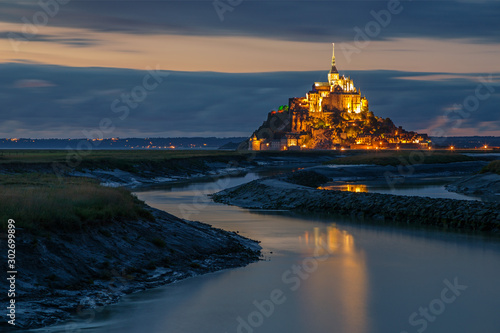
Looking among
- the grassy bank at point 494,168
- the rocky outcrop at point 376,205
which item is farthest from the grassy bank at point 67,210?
the grassy bank at point 494,168

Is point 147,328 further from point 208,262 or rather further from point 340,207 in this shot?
point 340,207

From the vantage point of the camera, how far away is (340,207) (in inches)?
1671

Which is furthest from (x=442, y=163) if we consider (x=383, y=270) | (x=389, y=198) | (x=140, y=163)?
(x=383, y=270)

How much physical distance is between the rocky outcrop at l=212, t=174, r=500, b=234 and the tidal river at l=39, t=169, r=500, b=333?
3708 millimetres

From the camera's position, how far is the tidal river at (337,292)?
16.7 meters

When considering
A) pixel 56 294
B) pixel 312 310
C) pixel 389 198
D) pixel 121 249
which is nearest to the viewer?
pixel 56 294

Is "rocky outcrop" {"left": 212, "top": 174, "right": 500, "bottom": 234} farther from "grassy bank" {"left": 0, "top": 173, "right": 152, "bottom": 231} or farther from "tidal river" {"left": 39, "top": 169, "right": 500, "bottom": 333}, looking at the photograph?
"grassy bank" {"left": 0, "top": 173, "right": 152, "bottom": 231}

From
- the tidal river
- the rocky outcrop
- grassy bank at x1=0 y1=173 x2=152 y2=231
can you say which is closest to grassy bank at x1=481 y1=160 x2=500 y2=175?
the rocky outcrop

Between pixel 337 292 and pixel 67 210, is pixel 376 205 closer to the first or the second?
pixel 337 292

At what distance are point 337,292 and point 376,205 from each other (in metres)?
21.3

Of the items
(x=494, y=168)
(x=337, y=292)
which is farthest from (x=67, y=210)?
(x=494, y=168)

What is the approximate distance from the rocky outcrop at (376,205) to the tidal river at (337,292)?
12.2ft

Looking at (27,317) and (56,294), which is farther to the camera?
(56,294)

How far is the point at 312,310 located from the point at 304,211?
81.9 ft
